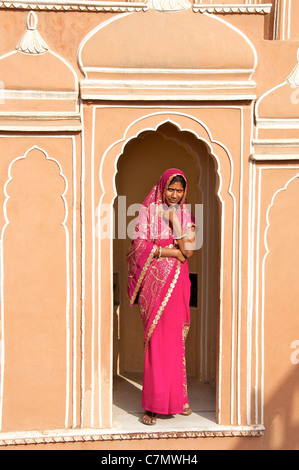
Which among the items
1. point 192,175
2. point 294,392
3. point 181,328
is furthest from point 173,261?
point 294,392

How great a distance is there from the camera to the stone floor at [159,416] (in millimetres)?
5020

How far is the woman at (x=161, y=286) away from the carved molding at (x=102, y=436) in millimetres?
167

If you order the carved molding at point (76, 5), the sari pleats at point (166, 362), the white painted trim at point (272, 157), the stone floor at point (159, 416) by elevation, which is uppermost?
the carved molding at point (76, 5)

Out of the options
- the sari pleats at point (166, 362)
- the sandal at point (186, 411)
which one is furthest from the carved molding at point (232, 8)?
the sandal at point (186, 411)

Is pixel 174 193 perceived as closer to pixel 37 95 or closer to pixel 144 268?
pixel 144 268

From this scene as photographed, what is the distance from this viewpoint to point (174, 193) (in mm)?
5023

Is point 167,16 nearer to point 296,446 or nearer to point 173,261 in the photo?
point 173,261

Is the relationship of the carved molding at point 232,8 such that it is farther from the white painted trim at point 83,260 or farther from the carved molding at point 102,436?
the carved molding at point 102,436

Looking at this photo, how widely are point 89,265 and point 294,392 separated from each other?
188 cm

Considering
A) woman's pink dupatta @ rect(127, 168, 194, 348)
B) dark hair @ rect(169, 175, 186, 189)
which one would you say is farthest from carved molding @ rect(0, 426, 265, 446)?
dark hair @ rect(169, 175, 186, 189)

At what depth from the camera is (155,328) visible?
16.6 feet

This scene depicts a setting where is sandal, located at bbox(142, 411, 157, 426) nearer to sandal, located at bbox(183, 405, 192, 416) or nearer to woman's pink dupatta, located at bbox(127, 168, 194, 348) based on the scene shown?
sandal, located at bbox(183, 405, 192, 416)

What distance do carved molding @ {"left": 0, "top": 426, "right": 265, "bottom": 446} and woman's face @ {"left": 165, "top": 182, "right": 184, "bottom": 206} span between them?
179 cm

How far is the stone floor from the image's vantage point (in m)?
5.02
